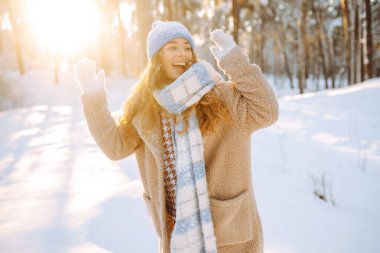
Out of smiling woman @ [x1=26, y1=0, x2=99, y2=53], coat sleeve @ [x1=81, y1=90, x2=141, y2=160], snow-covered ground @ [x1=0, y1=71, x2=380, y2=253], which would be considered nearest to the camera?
coat sleeve @ [x1=81, y1=90, x2=141, y2=160]

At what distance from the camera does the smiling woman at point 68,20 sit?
24.9 meters

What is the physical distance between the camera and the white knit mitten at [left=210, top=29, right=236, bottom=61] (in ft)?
5.10

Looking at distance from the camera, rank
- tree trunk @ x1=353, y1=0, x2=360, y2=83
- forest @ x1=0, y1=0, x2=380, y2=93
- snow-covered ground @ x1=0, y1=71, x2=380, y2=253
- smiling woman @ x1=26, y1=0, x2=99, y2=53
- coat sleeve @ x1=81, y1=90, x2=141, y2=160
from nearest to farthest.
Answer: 1. coat sleeve @ x1=81, y1=90, x2=141, y2=160
2. snow-covered ground @ x1=0, y1=71, x2=380, y2=253
3. tree trunk @ x1=353, y1=0, x2=360, y2=83
4. forest @ x1=0, y1=0, x2=380, y2=93
5. smiling woman @ x1=26, y1=0, x2=99, y2=53

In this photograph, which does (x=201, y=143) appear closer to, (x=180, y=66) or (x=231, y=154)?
(x=231, y=154)

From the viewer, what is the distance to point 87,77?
1.84m

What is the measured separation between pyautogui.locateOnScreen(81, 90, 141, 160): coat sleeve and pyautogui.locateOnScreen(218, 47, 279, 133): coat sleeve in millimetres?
619

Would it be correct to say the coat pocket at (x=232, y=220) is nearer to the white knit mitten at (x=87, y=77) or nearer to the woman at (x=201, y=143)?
the woman at (x=201, y=143)

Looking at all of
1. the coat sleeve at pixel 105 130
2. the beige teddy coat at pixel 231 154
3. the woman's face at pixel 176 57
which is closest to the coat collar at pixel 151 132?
the beige teddy coat at pixel 231 154

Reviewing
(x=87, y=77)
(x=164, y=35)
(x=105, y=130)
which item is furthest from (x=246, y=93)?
(x=87, y=77)

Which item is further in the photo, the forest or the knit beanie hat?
the forest

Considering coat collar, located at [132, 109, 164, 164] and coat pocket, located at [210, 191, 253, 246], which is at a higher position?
coat collar, located at [132, 109, 164, 164]

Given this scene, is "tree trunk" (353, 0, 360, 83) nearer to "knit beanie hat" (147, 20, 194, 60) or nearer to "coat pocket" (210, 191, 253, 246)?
"knit beanie hat" (147, 20, 194, 60)

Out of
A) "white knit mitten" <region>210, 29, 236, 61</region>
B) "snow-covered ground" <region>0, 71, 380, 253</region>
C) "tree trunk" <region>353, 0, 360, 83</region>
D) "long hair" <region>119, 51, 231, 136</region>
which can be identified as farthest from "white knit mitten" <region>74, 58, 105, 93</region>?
"tree trunk" <region>353, 0, 360, 83</region>

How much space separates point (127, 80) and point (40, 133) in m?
12.4
